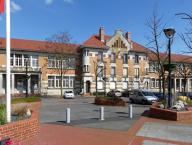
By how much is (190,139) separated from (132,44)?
65225mm

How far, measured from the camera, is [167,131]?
15.6 meters

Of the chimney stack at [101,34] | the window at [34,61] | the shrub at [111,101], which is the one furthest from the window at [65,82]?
the shrub at [111,101]

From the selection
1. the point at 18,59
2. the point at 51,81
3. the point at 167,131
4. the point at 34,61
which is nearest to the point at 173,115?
the point at 167,131

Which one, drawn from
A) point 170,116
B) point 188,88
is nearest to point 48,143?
point 170,116

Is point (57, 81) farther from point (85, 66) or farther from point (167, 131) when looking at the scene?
point (167, 131)

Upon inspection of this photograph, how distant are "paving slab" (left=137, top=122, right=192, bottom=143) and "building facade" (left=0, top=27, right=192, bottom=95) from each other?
44794mm

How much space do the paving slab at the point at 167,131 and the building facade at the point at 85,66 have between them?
44.8m

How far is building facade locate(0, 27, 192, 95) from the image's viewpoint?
64.2 metres

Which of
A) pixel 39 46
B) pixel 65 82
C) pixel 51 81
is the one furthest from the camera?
pixel 65 82

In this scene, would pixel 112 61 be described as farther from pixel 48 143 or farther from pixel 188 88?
pixel 48 143

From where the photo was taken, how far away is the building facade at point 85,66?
211 ft

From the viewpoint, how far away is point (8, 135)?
956cm

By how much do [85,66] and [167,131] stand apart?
2165 inches

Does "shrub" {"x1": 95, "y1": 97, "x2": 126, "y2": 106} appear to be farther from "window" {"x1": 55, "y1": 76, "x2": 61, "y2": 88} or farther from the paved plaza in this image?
"window" {"x1": 55, "y1": 76, "x2": 61, "y2": 88}
